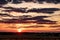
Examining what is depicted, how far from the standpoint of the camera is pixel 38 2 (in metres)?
1.68

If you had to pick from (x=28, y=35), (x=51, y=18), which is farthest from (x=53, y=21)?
(x=28, y=35)

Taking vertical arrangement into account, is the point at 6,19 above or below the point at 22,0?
below

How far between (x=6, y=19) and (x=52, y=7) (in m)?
0.49

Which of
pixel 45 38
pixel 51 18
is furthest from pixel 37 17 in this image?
pixel 45 38

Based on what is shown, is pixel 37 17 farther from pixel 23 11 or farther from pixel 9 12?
pixel 9 12

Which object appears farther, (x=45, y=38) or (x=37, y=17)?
(x=37, y=17)

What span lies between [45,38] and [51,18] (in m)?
0.24

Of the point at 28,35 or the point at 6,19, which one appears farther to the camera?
the point at 6,19

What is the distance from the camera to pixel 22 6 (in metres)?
1.69

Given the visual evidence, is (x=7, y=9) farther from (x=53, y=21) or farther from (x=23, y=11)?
(x=53, y=21)

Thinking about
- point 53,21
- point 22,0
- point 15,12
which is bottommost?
point 53,21

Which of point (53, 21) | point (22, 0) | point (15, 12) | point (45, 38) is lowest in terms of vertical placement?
point (45, 38)

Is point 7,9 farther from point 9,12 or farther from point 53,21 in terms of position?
point 53,21

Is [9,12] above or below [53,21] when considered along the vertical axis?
above
